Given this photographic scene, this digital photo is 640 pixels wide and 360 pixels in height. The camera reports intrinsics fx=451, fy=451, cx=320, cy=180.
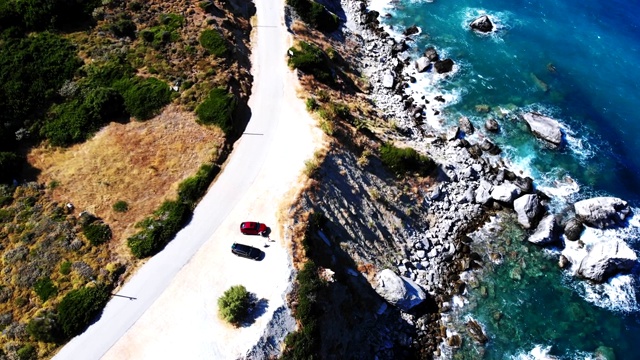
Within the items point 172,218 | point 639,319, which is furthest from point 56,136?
point 639,319

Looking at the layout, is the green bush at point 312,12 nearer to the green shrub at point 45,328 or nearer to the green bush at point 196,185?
the green bush at point 196,185

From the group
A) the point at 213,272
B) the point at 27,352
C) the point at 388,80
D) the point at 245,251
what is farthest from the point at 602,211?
the point at 27,352

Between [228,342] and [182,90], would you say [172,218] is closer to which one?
[228,342]

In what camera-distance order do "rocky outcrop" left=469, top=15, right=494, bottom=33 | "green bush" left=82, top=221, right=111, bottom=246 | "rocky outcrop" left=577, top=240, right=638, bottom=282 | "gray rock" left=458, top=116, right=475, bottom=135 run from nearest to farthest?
"green bush" left=82, top=221, right=111, bottom=246
"rocky outcrop" left=577, top=240, right=638, bottom=282
"gray rock" left=458, top=116, right=475, bottom=135
"rocky outcrop" left=469, top=15, right=494, bottom=33

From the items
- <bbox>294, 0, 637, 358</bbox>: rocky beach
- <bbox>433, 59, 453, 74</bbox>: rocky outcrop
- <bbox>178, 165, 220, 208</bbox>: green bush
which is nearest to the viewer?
<bbox>178, 165, 220, 208</bbox>: green bush

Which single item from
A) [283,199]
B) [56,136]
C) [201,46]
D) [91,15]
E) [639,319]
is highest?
[91,15]

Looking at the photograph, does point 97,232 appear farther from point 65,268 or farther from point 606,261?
point 606,261

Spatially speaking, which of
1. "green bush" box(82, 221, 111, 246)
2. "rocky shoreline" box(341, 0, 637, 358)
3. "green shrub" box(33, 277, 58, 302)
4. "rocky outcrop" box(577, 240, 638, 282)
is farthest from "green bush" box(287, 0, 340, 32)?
"green shrub" box(33, 277, 58, 302)

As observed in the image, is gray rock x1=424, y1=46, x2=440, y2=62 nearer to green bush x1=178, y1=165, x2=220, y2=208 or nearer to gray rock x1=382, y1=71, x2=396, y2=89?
gray rock x1=382, y1=71, x2=396, y2=89
